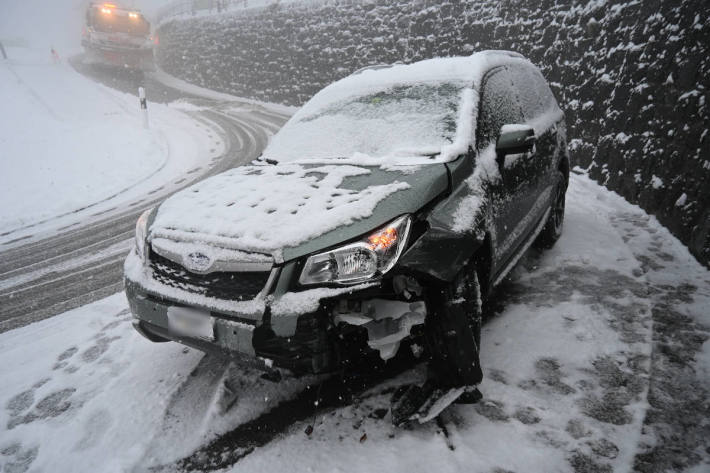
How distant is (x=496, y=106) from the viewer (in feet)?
10.5

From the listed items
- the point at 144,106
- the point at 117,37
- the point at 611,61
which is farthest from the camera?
the point at 117,37

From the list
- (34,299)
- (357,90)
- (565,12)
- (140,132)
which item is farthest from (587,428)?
(140,132)

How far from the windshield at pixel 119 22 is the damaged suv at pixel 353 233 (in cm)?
2001

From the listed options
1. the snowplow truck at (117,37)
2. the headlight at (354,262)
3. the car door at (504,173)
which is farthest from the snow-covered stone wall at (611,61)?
the snowplow truck at (117,37)

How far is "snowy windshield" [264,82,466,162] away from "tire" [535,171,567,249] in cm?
194

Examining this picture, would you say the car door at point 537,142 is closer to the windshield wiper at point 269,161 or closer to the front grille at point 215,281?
the windshield wiper at point 269,161

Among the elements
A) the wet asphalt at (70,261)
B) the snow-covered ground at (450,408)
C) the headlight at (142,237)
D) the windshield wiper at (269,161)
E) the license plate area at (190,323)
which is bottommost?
the wet asphalt at (70,261)

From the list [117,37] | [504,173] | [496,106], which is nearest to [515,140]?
[504,173]

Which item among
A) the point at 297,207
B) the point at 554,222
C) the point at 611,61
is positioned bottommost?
the point at 554,222

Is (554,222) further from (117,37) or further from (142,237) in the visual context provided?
(117,37)

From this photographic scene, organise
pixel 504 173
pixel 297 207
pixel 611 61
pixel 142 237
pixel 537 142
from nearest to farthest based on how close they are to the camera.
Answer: pixel 297 207
pixel 142 237
pixel 504 173
pixel 537 142
pixel 611 61

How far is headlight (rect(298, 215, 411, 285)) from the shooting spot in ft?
6.59

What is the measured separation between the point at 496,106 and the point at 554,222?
70.6 inches

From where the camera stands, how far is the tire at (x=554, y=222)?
171 inches
